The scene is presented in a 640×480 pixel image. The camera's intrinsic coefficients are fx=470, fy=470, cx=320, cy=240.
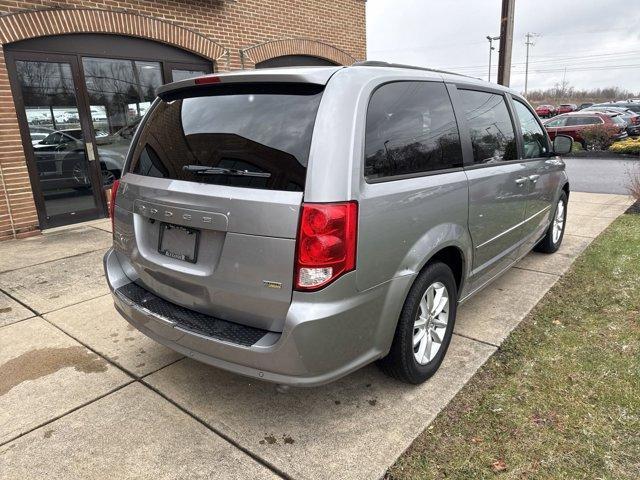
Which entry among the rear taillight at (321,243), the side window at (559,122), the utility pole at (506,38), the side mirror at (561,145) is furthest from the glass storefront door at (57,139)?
the side window at (559,122)

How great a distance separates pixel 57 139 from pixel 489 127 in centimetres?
614

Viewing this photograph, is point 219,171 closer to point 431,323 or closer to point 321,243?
point 321,243

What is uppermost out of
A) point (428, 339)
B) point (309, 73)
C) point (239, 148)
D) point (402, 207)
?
point (309, 73)

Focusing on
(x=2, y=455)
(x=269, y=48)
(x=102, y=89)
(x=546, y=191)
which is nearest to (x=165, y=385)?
(x=2, y=455)

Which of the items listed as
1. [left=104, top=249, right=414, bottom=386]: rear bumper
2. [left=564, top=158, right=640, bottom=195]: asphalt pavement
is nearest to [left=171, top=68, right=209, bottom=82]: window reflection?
[left=104, top=249, right=414, bottom=386]: rear bumper

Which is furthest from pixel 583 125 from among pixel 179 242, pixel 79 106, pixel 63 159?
pixel 179 242

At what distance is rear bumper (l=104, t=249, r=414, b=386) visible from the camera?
2.07 metres

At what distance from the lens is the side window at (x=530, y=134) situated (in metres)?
4.15

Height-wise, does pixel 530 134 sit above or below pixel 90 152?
above

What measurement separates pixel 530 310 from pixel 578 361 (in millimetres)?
818

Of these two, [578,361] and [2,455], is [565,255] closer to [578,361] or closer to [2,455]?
[578,361]

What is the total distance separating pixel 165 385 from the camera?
2.91 metres

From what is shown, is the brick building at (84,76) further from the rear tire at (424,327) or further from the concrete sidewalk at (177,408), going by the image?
the rear tire at (424,327)

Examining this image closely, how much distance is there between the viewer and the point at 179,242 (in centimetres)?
241
